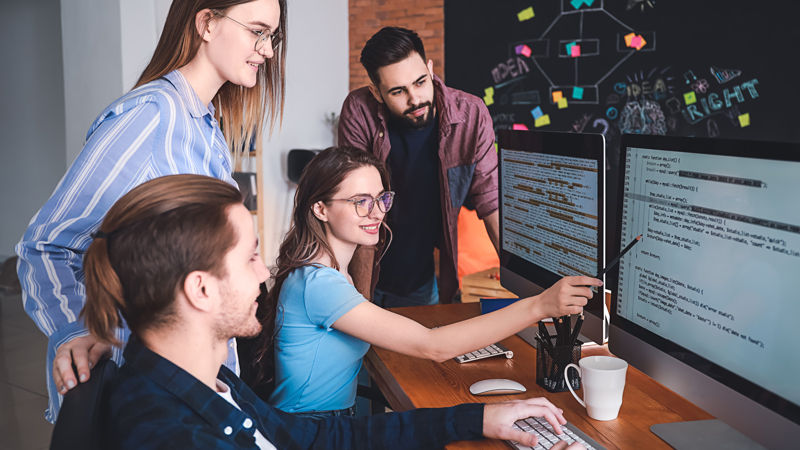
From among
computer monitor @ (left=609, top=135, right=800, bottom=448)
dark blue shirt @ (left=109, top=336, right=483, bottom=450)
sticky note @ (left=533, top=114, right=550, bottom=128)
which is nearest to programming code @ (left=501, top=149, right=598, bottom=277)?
computer monitor @ (left=609, top=135, right=800, bottom=448)

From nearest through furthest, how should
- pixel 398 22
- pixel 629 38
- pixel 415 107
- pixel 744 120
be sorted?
pixel 415 107, pixel 744 120, pixel 629 38, pixel 398 22

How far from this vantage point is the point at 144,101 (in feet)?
4.00

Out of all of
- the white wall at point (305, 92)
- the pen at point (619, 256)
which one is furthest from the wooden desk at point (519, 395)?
the white wall at point (305, 92)

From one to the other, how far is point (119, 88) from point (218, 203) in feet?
11.2

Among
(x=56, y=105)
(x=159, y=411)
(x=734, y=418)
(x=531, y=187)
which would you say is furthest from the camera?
(x=56, y=105)

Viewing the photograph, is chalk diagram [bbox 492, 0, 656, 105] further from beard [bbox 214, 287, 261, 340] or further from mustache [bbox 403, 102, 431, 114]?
beard [bbox 214, 287, 261, 340]

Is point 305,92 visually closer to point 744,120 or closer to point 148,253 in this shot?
point 744,120

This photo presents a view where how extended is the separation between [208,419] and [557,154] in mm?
931

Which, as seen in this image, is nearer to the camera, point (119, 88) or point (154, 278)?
point (154, 278)

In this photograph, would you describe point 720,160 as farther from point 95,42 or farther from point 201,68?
point 95,42

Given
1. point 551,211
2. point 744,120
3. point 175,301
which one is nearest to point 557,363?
point 551,211

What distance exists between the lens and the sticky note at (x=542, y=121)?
14.2 ft

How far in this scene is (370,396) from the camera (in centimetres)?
155

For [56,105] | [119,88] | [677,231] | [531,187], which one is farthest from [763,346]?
[56,105]
